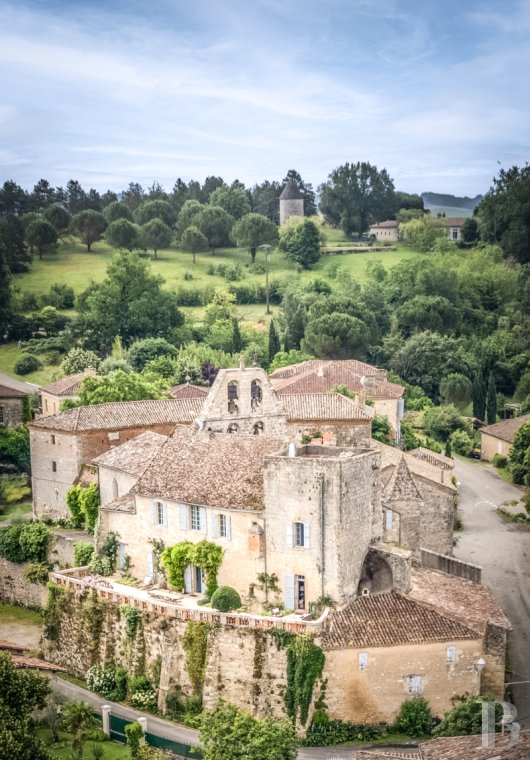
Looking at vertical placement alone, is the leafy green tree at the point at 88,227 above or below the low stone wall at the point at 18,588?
above

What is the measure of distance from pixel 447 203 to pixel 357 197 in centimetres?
3565

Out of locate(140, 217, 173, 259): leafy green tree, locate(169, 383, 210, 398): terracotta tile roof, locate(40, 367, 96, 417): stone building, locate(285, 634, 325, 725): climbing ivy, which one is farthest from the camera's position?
locate(140, 217, 173, 259): leafy green tree

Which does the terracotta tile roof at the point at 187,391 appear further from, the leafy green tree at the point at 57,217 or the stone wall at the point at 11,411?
the leafy green tree at the point at 57,217

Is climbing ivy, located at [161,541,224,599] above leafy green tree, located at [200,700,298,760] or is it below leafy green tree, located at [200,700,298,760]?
above

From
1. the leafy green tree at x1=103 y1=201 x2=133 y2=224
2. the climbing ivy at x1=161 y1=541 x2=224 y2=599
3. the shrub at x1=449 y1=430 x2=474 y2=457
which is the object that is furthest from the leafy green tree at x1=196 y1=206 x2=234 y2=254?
the climbing ivy at x1=161 y1=541 x2=224 y2=599

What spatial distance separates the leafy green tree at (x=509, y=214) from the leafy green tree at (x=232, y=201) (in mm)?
28001

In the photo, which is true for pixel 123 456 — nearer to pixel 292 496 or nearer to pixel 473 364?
pixel 292 496

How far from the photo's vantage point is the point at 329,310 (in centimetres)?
8631

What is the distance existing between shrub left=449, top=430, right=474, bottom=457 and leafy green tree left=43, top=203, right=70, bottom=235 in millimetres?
59927

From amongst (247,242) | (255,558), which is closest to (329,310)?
(247,242)

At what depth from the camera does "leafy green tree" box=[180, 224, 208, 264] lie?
116m

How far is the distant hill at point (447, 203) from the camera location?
519ft

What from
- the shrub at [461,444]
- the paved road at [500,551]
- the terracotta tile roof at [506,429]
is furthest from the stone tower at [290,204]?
the paved road at [500,551]

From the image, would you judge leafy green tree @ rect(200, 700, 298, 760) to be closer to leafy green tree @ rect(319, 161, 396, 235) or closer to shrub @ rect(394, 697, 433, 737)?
shrub @ rect(394, 697, 433, 737)
